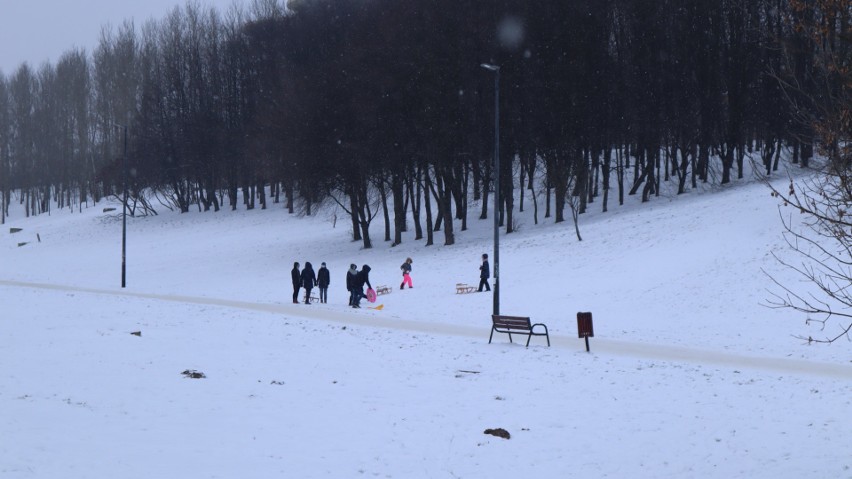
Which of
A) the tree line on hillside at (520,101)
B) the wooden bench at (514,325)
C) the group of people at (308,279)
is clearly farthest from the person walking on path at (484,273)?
the wooden bench at (514,325)

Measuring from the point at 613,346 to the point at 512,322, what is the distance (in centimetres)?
233

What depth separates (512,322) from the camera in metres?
18.4

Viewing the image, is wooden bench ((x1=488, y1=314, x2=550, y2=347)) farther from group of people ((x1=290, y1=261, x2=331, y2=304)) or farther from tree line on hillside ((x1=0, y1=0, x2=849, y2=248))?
tree line on hillside ((x1=0, y1=0, x2=849, y2=248))

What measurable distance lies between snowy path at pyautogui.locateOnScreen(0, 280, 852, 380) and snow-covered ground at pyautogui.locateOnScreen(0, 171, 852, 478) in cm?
8

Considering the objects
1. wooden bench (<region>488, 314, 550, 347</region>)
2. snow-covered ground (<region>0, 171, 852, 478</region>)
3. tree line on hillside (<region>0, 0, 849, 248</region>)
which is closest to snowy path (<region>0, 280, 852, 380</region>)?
snow-covered ground (<region>0, 171, 852, 478</region>)

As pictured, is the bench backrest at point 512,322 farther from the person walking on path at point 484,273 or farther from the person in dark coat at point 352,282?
the person in dark coat at point 352,282

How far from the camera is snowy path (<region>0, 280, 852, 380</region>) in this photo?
15.0 m

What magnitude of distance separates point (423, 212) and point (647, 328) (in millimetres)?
35572

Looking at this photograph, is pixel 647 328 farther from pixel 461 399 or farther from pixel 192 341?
pixel 192 341

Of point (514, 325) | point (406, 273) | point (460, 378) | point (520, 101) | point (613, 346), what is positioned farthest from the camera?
point (520, 101)

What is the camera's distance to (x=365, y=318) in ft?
80.5

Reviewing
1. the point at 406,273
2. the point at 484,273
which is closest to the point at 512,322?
the point at 484,273

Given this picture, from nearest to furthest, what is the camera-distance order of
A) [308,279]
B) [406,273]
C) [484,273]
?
[484,273]
[308,279]
[406,273]

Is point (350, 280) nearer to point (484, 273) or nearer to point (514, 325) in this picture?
point (484, 273)
